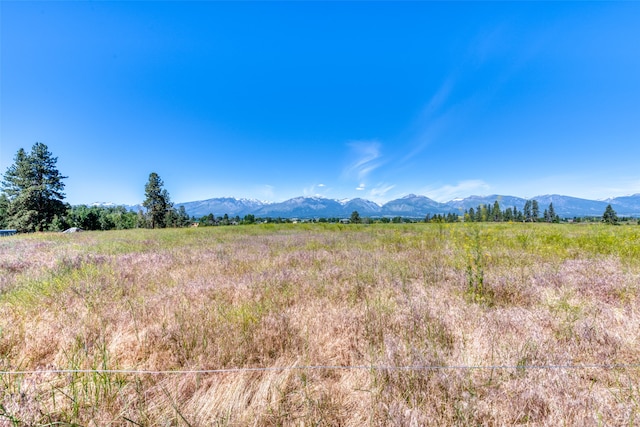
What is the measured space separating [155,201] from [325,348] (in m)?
67.2

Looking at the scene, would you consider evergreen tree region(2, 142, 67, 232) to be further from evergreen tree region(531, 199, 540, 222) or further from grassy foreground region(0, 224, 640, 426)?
evergreen tree region(531, 199, 540, 222)

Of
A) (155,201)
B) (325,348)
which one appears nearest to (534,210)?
(325,348)

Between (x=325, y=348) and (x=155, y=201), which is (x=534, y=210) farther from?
(x=155, y=201)

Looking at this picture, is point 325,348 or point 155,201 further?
point 155,201

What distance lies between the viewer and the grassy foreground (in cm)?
191

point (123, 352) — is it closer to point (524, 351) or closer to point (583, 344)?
point (524, 351)

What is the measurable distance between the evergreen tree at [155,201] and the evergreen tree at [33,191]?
15.9 metres

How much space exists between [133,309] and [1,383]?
143 cm

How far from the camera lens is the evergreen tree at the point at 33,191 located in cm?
3356

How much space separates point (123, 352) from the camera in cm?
272

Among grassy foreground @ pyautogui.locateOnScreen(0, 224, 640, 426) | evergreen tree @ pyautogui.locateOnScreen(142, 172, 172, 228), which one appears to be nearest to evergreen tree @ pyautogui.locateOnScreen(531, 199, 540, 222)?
grassy foreground @ pyautogui.locateOnScreen(0, 224, 640, 426)

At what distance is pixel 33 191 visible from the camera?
3384cm

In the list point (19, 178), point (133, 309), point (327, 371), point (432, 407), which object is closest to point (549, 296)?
point (432, 407)

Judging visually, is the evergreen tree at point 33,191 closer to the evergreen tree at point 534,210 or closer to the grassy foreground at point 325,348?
the grassy foreground at point 325,348
